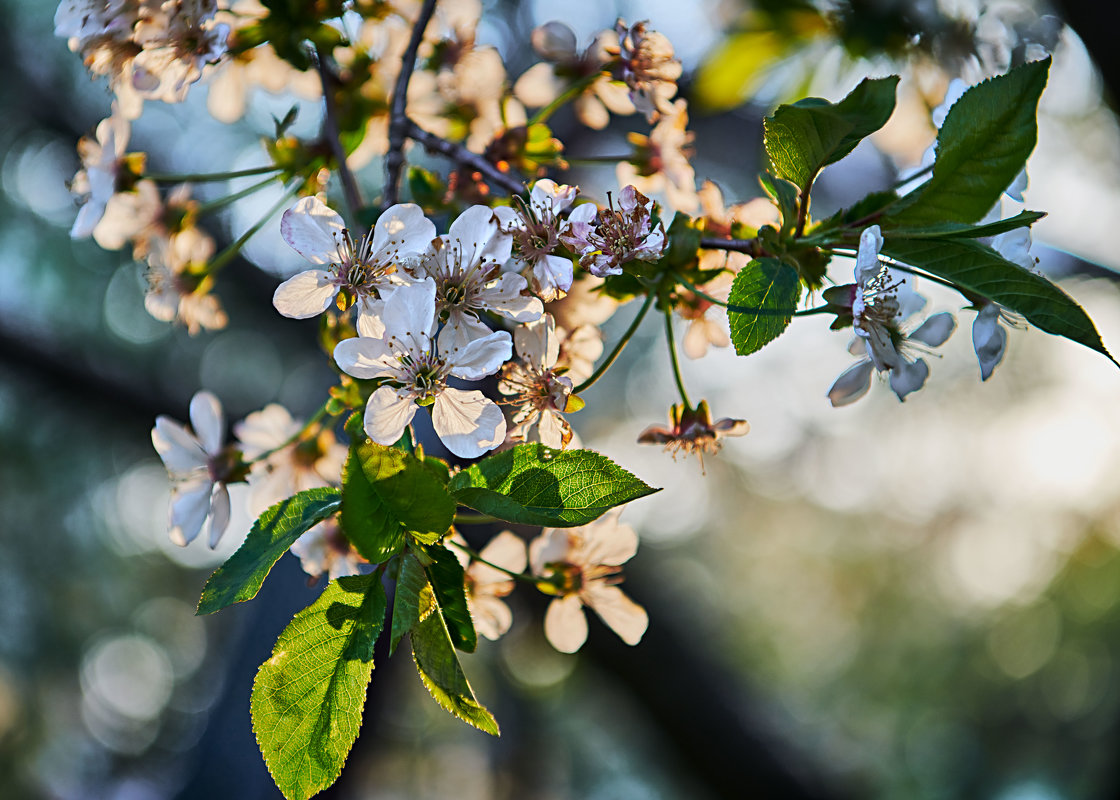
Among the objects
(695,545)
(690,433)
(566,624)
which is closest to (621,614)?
(566,624)

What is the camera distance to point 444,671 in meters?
0.33

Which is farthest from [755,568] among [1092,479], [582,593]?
[582,593]

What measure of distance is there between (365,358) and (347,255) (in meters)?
0.06

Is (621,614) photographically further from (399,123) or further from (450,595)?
(399,123)

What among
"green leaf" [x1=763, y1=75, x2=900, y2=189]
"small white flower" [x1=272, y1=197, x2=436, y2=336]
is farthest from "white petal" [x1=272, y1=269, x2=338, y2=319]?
"green leaf" [x1=763, y1=75, x2=900, y2=189]

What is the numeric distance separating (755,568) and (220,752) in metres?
9.75

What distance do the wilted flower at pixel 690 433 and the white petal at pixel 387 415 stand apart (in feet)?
0.53

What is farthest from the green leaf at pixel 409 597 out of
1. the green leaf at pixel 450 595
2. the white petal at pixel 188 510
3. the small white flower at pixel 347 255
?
the white petal at pixel 188 510

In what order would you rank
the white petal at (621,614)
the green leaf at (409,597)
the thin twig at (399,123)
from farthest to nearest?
the white petal at (621,614) < the thin twig at (399,123) < the green leaf at (409,597)

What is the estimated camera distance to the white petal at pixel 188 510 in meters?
0.49

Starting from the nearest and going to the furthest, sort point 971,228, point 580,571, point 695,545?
point 971,228 → point 580,571 → point 695,545

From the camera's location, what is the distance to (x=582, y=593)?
534 mm

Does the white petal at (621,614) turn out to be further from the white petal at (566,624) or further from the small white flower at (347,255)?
the small white flower at (347,255)

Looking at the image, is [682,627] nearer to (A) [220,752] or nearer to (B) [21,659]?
(A) [220,752]
